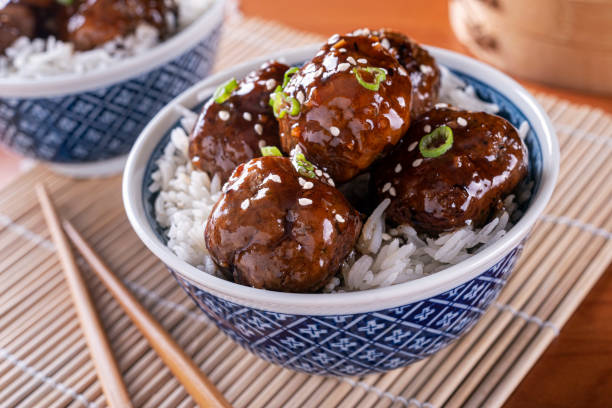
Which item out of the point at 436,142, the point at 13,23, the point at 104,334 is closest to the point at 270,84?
the point at 436,142

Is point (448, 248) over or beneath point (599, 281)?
over

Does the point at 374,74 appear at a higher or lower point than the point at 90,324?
higher

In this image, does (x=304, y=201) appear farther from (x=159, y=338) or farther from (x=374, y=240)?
(x=159, y=338)

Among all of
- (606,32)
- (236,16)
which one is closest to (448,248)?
(606,32)

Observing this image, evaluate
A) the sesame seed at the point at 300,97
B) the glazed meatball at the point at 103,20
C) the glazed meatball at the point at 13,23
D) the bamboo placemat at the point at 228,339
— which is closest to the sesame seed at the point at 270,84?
the sesame seed at the point at 300,97

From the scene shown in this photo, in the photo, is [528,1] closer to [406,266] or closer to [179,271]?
[406,266]

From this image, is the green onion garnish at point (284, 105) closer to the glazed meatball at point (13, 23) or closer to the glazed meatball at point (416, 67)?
the glazed meatball at point (416, 67)
